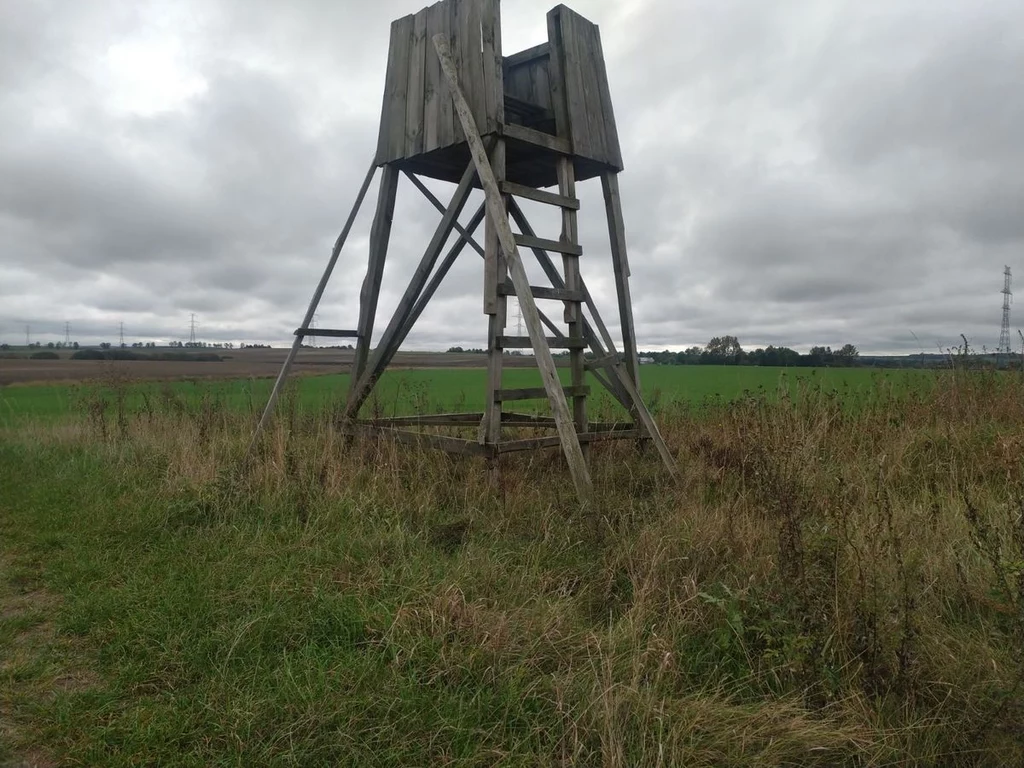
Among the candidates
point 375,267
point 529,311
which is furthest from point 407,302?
point 529,311

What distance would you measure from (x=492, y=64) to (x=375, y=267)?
2542 millimetres

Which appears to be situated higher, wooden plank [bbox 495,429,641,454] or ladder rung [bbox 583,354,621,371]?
ladder rung [bbox 583,354,621,371]

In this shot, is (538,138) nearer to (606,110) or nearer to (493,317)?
(606,110)

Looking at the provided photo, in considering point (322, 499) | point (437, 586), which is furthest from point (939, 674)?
point (322, 499)

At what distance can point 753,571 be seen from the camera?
3.78 m

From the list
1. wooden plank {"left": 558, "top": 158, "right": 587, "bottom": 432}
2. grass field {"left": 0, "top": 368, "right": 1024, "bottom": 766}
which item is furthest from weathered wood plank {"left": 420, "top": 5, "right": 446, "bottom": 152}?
grass field {"left": 0, "top": 368, "right": 1024, "bottom": 766}

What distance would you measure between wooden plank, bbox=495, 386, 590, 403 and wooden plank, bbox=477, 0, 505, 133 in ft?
8.05

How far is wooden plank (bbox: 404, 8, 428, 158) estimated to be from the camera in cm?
674

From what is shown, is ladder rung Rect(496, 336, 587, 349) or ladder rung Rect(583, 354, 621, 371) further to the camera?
ladder rung Rect(583, 354, 621, 371)

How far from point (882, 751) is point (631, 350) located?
511 cm

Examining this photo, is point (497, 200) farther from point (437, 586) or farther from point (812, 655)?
point (812, 655)

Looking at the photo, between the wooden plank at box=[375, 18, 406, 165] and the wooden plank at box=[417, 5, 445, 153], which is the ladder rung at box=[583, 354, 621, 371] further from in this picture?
the wooden plank at box=[375, 18, 406, 165]

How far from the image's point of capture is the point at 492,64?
6062mm

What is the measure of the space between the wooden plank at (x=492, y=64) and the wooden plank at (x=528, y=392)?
2.45 m
